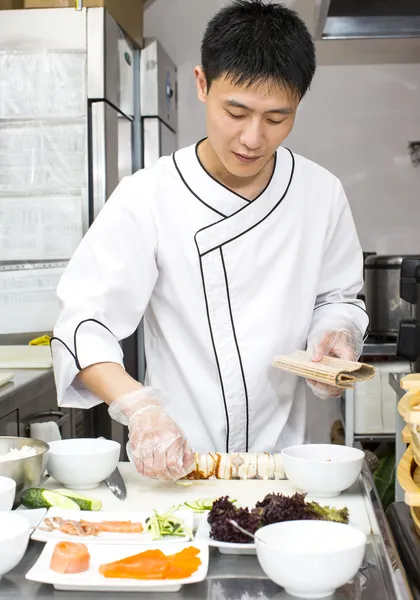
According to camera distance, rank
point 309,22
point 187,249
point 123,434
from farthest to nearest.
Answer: point 309,22 < point 123,434 < point 187,249

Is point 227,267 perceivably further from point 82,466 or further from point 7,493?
point 7,493

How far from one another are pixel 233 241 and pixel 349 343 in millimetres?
341

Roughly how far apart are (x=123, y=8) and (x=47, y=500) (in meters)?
3.12

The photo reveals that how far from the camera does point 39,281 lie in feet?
11.9

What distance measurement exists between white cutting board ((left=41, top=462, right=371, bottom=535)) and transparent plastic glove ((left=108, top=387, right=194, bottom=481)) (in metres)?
0.04

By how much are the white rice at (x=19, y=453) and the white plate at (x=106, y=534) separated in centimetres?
14

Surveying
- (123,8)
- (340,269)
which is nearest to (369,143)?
(123,8)

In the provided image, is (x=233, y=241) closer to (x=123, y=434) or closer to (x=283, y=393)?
(x=283, y=393)

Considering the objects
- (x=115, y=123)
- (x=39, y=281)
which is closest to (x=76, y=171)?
(x=115, y=123)

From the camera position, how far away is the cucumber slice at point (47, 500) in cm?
124

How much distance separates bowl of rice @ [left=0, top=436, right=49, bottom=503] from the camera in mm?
1279

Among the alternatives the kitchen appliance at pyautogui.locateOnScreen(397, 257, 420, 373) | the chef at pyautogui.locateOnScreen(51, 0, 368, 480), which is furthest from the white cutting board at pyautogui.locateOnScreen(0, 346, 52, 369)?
the kitchen appliance at pyautogui.locateOnScreen(397, 257, 420, 373)

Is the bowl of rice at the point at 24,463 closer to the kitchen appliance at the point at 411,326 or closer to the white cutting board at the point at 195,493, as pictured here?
the white cutting board at the point at 195,493

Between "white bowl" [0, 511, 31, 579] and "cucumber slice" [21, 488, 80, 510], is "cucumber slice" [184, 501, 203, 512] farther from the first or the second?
"white bowl" [0, 511, 31, 579]
